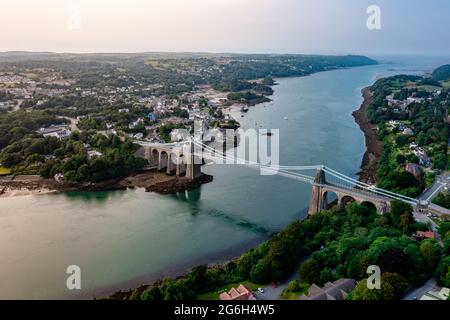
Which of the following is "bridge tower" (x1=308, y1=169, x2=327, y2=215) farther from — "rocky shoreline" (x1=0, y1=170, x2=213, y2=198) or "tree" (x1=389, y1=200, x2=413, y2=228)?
"rocky shoreline" (x1=0, y1=170, x2=213, y2=198)

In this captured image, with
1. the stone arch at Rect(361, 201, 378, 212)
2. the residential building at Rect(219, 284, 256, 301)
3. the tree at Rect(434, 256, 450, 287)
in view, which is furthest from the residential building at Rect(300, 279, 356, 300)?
the stone arch at Rect(361, 201, 378, 212)

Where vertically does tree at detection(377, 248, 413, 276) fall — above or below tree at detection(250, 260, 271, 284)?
above

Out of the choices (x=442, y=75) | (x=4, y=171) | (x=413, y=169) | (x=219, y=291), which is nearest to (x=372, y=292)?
(x=219, y=291)

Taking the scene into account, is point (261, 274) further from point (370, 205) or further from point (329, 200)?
point (329, 200)

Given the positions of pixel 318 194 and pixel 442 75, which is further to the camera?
pixel 442 75

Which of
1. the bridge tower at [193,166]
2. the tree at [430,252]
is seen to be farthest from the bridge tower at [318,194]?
the bridge tower at [193,166]

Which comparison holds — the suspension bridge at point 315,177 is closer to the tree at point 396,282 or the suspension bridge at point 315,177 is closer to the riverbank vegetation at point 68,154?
the riverbank vegetation at point 68,154

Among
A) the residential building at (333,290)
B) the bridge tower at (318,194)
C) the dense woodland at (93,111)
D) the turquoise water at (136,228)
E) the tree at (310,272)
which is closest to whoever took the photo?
the residential building at (333,290)
